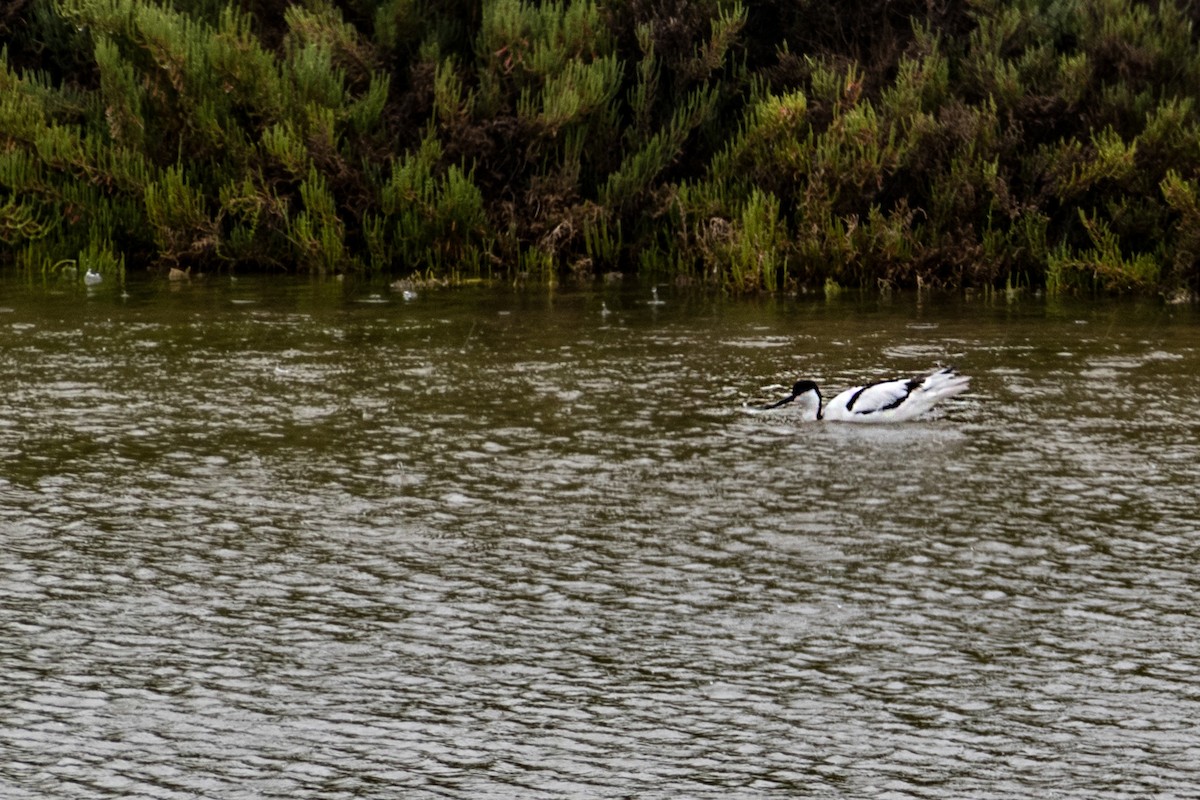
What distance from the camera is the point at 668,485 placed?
9172 millimetres

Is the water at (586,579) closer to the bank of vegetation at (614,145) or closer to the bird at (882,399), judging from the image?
the bird at (882,399)

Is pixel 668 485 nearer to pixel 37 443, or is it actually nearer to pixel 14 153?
pixel 37 443

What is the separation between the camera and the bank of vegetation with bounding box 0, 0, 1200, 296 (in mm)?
17734

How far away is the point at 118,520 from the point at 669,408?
4.02 meters

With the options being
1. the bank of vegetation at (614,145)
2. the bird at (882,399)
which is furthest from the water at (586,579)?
the bank of vegetation at (614,145)

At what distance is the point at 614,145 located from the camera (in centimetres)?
1952

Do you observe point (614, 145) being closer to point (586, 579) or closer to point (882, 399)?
point (882, 399)

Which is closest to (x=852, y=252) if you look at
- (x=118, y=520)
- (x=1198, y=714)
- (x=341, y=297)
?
(x=341, y=297)

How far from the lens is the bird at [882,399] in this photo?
35.4 ft

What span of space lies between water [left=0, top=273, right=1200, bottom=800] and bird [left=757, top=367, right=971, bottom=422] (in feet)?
0.49

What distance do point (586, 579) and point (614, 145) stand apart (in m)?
12.6

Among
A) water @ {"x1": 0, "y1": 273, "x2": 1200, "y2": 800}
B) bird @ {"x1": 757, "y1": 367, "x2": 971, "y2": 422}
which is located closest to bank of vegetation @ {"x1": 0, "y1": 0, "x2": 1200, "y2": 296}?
water @ {"x1": 0, "y1": 273, "x2": 1200, "y2": 800}

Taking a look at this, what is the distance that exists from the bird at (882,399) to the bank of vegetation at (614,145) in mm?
6282

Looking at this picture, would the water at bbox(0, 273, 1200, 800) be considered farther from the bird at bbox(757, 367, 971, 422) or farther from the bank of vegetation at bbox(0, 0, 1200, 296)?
the bank of vegetation at bbox(0, 0, 1200, 296)
